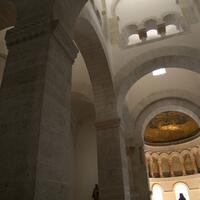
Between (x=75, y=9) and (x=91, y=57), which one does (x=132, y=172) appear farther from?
(x=75, y=9)

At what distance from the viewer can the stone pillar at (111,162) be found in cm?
621

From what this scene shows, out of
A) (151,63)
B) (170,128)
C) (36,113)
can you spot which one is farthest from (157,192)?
(36,113)

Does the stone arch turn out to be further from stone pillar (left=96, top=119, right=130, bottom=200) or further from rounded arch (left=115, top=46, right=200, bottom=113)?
stone pillar (left=96, top=119, right=130, bottom=200)

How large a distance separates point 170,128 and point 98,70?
42.2 ft

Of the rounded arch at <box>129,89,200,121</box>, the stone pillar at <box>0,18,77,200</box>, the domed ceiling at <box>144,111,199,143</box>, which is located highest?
the domed ceiling at <box>144,111,199,143</box>

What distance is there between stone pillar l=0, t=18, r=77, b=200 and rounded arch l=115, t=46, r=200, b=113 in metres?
4.28

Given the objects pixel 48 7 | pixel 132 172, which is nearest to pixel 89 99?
pixel 132 172

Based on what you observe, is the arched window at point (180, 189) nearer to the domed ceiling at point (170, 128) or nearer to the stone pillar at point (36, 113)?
the domed ceiling at point (170, 128)

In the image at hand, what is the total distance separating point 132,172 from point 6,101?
790 centimetres

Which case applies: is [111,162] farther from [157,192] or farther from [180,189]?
[180,189]

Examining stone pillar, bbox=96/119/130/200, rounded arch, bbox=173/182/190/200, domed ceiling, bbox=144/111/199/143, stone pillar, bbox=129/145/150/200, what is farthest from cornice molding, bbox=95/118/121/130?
rounded arch, bbox=173/182/190/200

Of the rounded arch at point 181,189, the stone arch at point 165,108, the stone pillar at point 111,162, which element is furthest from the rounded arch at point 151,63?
the rounded arch at point 181,189

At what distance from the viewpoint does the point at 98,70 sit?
24.1ft

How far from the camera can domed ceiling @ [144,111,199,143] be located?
1772cm
